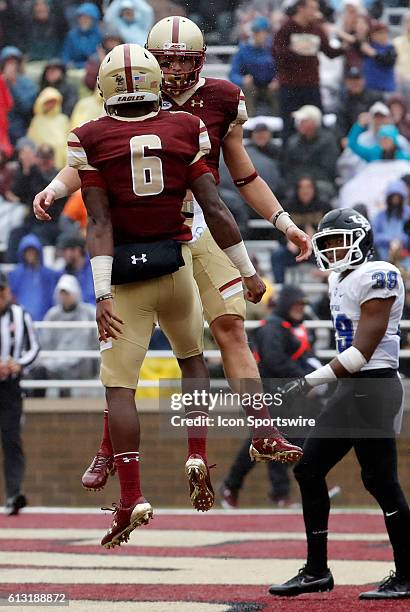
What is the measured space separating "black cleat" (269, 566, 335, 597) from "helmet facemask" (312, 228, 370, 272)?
1547 millimetres

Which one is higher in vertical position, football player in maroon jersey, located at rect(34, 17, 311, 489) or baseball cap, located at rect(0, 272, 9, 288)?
football player in maroon jersey, located at rect(34, 17, 311, 489)

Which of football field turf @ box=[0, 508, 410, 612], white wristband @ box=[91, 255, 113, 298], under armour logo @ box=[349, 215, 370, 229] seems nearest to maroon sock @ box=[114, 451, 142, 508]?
white wristband @ box=[91, 255, 113, 298]

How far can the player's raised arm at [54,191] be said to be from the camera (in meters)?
6.12

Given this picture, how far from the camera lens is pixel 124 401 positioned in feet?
20.2

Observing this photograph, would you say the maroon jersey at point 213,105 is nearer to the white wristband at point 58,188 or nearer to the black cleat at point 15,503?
the white wristband at point 58,188

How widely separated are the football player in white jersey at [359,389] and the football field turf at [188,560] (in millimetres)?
356

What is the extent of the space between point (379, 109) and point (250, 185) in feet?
15.6

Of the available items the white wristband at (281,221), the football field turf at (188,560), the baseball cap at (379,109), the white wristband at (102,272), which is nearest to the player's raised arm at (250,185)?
the white wristband at (281,221)

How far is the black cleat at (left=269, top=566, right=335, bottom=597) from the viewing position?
7.24 m

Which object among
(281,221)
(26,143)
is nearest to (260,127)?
(26,143)

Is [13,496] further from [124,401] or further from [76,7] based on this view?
[124,401]

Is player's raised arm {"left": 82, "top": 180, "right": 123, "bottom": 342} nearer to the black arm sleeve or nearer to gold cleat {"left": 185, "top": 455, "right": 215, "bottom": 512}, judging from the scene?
gold cleat {"left": 185, "top": 455, "right": 215, "bottom": 512}

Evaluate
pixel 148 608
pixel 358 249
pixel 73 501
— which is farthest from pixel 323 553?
pixel 73 501

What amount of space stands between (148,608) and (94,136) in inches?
88.3
